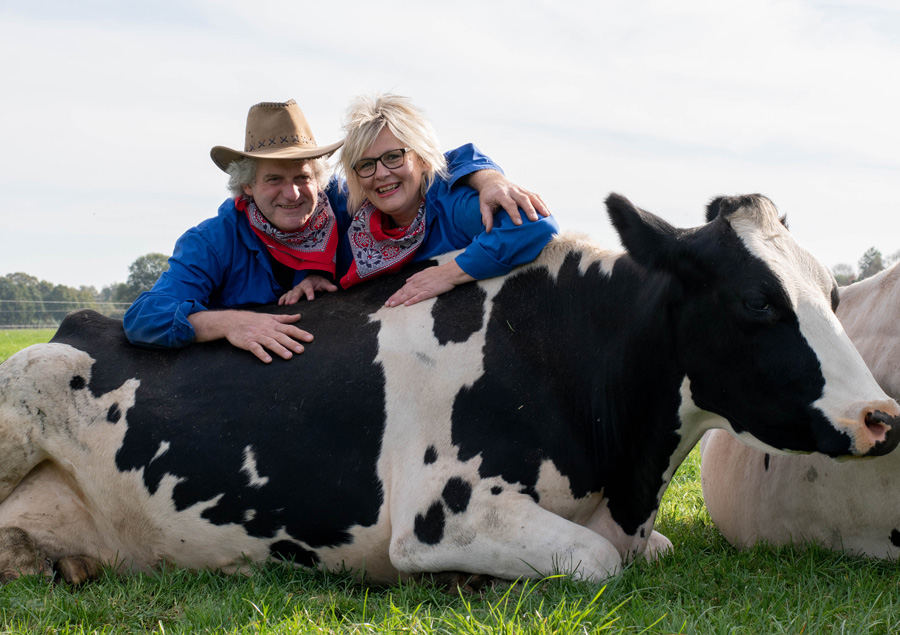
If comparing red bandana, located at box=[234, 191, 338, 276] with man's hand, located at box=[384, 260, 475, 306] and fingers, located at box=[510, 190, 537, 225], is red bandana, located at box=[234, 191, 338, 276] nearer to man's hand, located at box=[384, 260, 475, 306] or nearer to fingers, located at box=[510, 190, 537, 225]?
man's hand, located at box=[384, 260, 475, 306]

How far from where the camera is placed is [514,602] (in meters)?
3.66

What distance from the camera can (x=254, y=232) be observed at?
5422 millimetres

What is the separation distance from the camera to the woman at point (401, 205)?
4766mm

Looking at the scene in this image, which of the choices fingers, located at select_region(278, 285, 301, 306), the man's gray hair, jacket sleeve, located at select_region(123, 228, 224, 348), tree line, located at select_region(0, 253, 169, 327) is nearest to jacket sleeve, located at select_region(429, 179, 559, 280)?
fingers, located at select_region(278, 285, 301, 306)

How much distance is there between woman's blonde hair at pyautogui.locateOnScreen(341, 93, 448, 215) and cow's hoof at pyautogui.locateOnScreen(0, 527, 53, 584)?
2698mm

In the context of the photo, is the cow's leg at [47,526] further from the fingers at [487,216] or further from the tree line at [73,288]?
the tree line at [73,288]

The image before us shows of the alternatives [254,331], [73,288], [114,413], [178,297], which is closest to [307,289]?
[254,331]

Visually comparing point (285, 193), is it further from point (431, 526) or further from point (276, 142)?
point (431, 526)

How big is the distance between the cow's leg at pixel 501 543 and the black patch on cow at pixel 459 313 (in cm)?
90

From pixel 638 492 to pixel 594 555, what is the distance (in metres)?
0.60

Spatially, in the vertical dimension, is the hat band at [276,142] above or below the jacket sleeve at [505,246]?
above

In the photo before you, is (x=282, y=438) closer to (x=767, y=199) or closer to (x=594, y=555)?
(x=594, y=555)

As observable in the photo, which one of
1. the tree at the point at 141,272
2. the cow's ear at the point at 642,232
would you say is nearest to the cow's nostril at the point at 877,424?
the cow's ear at the point at 642,232

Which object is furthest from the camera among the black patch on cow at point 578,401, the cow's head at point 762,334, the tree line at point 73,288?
the tree line at point 73,288
